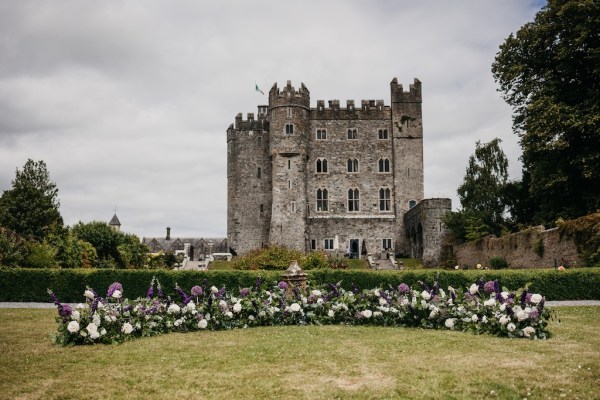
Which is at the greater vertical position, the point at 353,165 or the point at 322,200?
the point at 353,165

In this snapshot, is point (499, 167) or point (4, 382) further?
point (499, 167)

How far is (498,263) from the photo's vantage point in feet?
105

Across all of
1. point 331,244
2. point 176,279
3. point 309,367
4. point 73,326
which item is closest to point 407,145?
point 331,244

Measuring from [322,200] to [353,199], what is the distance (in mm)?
2897

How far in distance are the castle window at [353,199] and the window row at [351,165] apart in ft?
6.51

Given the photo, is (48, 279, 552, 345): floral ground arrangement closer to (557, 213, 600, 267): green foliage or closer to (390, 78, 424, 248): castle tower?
(557, 213, 600, 267): green foliage

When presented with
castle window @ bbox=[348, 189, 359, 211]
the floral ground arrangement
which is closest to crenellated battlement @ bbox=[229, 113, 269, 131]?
castle window @ bbox=[348, 189, 359, 211]

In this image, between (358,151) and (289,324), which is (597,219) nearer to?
(289,324)

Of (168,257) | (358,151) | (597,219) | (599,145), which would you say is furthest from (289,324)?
(358,151)

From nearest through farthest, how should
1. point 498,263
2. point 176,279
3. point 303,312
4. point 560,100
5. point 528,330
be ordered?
point 528,330
point 303,312
point 176,279
point 560,100
point 498,263

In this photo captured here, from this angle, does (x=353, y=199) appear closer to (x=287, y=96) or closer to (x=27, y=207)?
(x=287, y=96)

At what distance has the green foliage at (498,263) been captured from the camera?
31828 millimetres

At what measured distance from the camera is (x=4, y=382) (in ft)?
24.5

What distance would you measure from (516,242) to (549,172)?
426 centimetres
